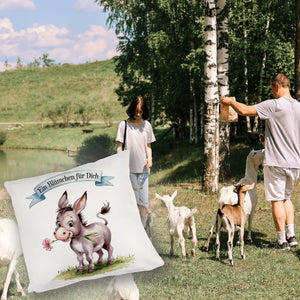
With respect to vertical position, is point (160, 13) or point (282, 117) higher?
point (160, 13)

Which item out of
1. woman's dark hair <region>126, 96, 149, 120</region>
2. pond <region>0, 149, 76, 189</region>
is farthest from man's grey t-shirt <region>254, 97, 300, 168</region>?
pond <region>0, 149, 76, 189</region>

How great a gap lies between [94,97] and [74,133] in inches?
517

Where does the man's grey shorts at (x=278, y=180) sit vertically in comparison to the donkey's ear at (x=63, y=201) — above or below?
below

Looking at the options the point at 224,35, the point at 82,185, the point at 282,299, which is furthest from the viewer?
the point at 224,35

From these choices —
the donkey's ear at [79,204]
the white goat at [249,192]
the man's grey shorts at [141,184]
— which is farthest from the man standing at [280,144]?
the donkey's ear at [79,204]

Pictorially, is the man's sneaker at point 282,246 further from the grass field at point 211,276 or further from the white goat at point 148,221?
the white goat at point 148,221

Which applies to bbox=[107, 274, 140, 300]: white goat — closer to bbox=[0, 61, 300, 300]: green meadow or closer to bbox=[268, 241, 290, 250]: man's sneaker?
bbox=[0, 61, 300, 300]: green meadow

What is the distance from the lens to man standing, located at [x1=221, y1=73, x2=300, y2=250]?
5285 mm

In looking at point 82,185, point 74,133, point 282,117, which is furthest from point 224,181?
point 74,133

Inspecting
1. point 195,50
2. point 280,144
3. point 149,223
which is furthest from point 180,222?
point 195,50

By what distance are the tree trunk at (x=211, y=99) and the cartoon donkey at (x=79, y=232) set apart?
6805mm

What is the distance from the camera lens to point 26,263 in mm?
3062

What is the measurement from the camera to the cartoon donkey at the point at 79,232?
9.99 feet

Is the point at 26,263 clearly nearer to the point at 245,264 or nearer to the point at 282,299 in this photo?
the point at 282,299
